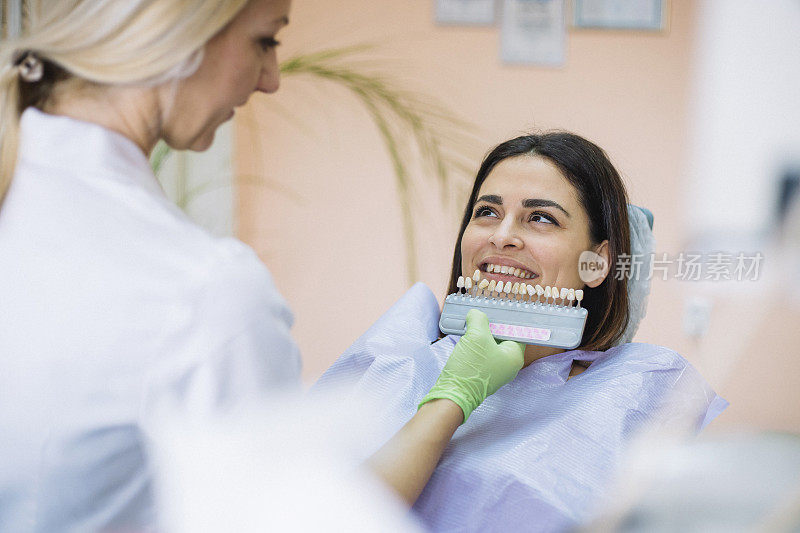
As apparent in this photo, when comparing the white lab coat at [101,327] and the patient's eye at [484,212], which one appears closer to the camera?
the white lab coat at [101,327]

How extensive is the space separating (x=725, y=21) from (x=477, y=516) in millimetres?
1041

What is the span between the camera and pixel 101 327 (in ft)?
2.00

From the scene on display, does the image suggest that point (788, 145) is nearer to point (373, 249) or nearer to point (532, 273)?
point (532, 273)

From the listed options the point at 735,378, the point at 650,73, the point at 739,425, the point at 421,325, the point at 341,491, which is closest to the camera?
the point at 341,491

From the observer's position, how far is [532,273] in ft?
4.18

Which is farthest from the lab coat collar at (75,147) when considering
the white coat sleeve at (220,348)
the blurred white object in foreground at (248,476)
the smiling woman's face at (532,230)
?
the smiling woman's face at (532,230)

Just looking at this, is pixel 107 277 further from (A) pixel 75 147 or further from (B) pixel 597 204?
(B) pixel 597 204

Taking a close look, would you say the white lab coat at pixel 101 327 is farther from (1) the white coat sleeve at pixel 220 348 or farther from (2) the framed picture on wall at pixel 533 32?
(2) the framed picture on wall at pixel 533 32

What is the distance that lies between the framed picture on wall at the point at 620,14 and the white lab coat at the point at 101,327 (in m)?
1.18

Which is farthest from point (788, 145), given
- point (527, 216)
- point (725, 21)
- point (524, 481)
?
point (524, 481)

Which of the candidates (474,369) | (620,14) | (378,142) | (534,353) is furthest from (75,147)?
(620,14)

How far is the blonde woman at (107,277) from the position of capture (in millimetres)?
604

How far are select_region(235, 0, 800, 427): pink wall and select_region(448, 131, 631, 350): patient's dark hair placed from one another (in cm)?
28

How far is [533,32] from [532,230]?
0.57 m
